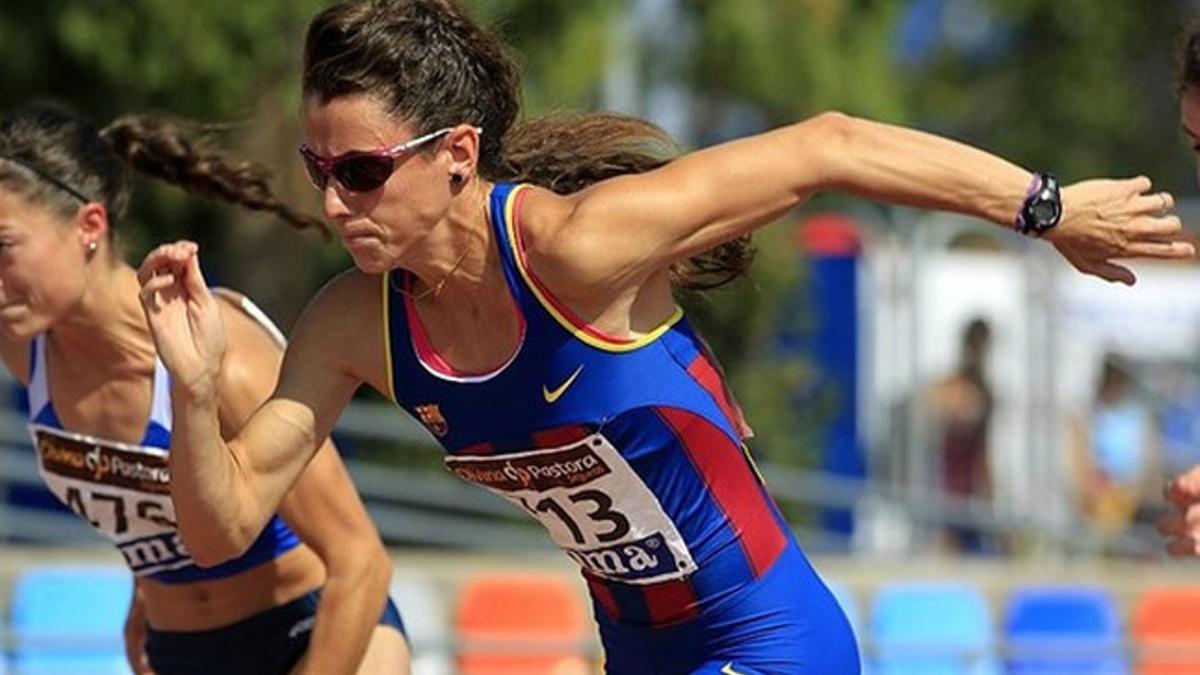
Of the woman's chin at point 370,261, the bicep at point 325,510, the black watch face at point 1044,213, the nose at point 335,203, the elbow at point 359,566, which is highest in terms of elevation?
the black watch face at point 1044,213

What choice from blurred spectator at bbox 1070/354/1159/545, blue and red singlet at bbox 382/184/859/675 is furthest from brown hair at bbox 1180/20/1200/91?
blurred spectator at bbox 1070/354/1159/545

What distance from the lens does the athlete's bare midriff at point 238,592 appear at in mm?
5168

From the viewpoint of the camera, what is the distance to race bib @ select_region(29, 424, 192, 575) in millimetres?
5016

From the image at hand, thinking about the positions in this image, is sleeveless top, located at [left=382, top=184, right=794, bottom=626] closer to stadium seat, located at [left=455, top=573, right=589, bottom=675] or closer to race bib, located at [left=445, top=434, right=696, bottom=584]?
race bib, located at [left=445, top=434, right=696, bottom=584]

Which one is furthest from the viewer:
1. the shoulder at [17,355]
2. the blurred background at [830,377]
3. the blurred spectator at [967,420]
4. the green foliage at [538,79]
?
the blurred spectator at [967,420]

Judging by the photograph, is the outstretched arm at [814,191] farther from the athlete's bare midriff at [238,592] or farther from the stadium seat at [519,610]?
A: the stadium seat at [519,610]

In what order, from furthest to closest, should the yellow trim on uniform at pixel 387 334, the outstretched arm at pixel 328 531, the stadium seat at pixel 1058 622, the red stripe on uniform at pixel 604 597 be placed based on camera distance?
1. the stadium seat at pixel 1058 622
2. the outstretched arm at pixel 328 531
3. the red stripe on uniform at pixel 604 597
4. the yellow trim on uniform at pixel 387 334

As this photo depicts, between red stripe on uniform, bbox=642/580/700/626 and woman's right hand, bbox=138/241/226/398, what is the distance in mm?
848

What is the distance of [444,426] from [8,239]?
1.18 metres

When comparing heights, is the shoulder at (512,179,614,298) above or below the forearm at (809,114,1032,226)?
below

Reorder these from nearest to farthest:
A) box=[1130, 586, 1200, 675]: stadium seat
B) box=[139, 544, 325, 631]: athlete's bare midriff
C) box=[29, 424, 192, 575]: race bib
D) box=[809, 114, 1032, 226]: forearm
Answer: box=[809, 114, 1032, 226]: forearm
box=[29, 424, 192, 575]: race bib
box=[139, 544, 325, 631]: athlete's bare midriff
box=[1130, 586, 1200, 675]: stadium seat

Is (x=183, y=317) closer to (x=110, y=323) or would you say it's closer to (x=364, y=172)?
(x=364, y=172)

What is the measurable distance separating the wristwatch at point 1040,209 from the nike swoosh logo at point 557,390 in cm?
77

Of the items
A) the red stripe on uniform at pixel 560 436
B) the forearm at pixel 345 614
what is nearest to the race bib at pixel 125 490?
the forearm at pixel 345 614
